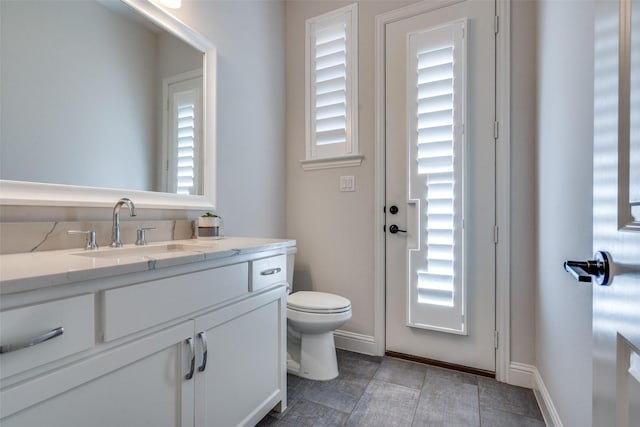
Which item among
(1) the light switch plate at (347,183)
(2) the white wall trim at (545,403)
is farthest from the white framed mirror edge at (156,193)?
(2) the white wall trim at (545,403)

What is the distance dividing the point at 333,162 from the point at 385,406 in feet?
5.13

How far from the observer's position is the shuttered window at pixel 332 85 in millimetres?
2188

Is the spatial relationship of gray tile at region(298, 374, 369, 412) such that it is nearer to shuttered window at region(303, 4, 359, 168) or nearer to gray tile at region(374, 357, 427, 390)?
gray tile at region(374, 357, 427, 390)

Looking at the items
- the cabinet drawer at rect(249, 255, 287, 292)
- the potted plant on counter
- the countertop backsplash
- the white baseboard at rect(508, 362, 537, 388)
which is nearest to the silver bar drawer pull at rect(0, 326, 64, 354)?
the countertop backsplash

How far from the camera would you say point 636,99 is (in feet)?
1.55

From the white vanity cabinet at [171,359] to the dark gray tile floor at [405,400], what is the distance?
0.23 m

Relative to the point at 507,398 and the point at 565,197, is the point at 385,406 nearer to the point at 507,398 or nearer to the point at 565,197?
the point at 507,398

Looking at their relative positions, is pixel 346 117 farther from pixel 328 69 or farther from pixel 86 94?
pixel 86 94

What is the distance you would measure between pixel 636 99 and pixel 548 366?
1.46 metres

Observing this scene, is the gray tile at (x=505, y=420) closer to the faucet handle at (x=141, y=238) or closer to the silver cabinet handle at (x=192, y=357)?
the silver cabinet handle at (x=192, y=357)

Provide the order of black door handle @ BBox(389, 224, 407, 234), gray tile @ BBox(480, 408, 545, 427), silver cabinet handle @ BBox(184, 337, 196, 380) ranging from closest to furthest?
silver cabinet handle @ BBox(184, 337, 196, 380) → gray tile @ BBox(480, 408, 545, 427) → black door handle @ BBox(389, 224, 407, 234)

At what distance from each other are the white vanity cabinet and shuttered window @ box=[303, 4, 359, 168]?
113cm

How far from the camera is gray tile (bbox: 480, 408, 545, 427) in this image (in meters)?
1.42

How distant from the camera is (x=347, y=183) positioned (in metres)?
2.22
